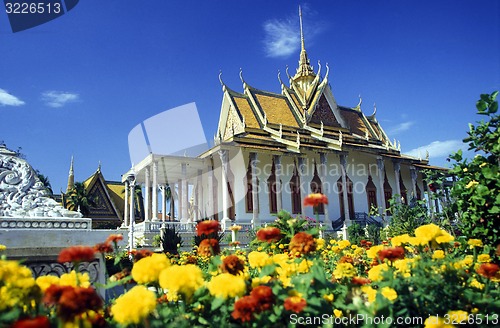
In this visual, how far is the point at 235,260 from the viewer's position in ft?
6.97

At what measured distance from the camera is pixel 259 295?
5.87 feet

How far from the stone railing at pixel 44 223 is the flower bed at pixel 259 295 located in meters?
1.32

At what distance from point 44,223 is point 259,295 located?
9.07 feet

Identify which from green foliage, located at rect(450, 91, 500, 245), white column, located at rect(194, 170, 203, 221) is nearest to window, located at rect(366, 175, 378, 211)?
white column, located at rect(194, 170, 203, 221)

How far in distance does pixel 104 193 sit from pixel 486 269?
113 feet

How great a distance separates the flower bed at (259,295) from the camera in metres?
1.72

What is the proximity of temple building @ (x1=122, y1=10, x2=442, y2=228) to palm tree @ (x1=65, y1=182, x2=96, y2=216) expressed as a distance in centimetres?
1086

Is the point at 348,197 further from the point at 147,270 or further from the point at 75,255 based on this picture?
the point at 75,255

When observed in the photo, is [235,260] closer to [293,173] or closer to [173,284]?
[173,284]

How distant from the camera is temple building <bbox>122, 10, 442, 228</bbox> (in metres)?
20.1

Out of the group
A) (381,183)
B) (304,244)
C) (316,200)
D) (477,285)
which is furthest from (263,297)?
(381,183)

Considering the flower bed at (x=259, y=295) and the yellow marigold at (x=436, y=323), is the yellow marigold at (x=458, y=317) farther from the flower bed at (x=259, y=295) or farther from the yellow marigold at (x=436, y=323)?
the yellow marigold at (x=436, y=323)

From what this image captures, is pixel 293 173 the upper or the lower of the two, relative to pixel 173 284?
upper

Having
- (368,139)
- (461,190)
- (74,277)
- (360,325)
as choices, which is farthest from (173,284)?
(368,139)
